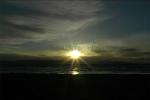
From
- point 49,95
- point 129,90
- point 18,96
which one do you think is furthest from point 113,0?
point 18,96

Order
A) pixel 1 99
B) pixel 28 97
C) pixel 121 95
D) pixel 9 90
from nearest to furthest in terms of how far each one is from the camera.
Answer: pixel 1 99 < pixel 28 97 < pixel 121 95 < pixel 9 90

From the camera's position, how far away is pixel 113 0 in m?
8.86

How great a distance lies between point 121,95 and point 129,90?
3.41 ft

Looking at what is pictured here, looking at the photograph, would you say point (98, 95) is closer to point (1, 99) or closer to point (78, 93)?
point (78, 93)

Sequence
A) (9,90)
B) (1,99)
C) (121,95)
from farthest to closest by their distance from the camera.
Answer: (9,90), (121,95), (1,99)

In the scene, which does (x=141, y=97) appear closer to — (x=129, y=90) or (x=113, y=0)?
(x=129, y=90)

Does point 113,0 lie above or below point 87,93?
above

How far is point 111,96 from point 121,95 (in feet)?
1.14

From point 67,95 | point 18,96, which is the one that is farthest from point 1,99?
point 67,95

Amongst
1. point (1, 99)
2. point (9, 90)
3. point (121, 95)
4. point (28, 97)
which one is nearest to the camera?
point (1, 99)

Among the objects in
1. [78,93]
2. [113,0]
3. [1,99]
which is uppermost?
[113,0]

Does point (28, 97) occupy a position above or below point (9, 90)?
below

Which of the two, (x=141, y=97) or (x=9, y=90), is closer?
(x=141, y=97)

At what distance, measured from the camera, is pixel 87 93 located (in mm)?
8344
